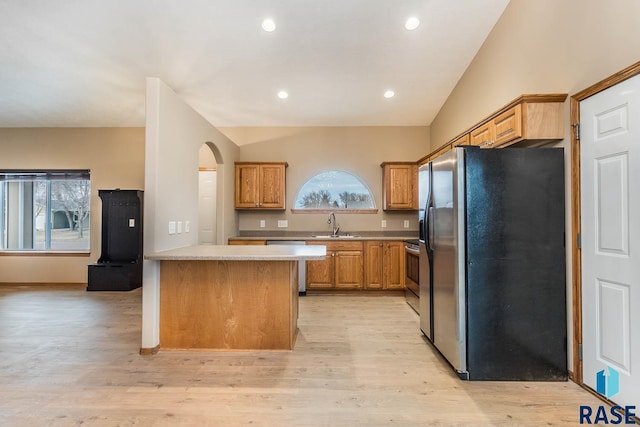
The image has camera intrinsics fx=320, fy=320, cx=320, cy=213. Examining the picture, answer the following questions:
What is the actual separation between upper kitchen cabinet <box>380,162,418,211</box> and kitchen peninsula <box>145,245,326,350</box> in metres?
2.80

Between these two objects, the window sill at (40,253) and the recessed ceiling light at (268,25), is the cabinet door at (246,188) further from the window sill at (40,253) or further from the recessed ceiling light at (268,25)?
the window sill at (40,253)

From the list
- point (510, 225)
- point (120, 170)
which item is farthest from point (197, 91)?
point (510, 225)

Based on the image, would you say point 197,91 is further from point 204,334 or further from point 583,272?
point 583,272

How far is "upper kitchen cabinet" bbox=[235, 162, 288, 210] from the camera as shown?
5.32 metres

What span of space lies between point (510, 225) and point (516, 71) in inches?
70.0

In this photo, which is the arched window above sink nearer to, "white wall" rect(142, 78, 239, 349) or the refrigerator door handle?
"white wall" rect(142, 78, 239, 349)

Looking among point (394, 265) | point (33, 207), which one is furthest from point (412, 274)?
point (33, 207)

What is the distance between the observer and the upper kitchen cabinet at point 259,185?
5.32 m

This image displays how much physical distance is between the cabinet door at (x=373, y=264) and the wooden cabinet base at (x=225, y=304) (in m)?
2.25

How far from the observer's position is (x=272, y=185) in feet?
17.5

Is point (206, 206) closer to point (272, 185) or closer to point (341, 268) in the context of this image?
point (272, 185)

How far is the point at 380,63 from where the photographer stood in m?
4.06

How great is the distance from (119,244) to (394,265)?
14.9ft

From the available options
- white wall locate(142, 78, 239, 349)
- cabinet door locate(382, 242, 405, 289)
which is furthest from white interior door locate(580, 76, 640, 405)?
white wall locate(142, 78, 239, 349)
